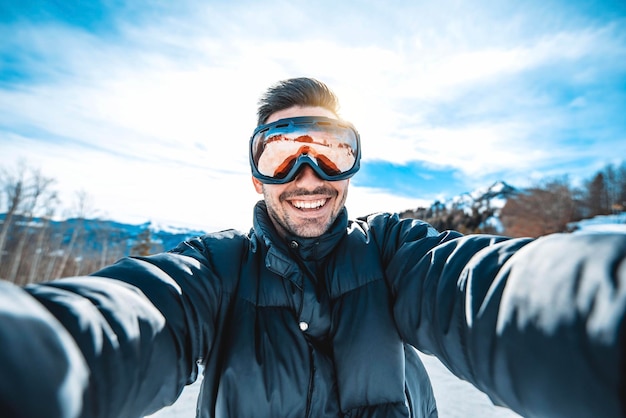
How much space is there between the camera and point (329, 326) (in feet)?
4.61

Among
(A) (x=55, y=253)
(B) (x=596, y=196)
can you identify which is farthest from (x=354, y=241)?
(B) (x=596, y=196)

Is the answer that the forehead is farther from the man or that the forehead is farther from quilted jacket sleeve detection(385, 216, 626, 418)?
quilted jacket sleeve detection(385, 216, 626, 418)

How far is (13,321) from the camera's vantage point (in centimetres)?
48

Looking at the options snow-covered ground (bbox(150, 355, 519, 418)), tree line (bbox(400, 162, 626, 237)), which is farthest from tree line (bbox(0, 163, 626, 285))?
snow-covered ground (bbox(150, 355, 519, 418))

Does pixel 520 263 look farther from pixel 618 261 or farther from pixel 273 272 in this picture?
pixel 273 272

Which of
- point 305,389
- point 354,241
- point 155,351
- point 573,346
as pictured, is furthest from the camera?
point 354,241

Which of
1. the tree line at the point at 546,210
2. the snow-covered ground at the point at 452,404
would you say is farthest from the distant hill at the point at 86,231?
the tree line at the point at 546,210

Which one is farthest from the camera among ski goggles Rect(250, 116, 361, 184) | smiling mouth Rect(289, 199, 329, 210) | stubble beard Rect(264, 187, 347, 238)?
ski goggles Rect(250, 116, 361, 184)

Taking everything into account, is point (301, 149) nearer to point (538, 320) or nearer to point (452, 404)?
point (538, 320)

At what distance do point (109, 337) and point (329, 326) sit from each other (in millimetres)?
933

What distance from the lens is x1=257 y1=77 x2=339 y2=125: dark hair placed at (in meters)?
2.17

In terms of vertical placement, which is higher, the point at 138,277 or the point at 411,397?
the point at 138,277

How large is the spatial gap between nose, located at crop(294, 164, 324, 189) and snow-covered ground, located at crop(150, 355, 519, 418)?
531cm

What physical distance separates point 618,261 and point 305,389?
115 centimetres
